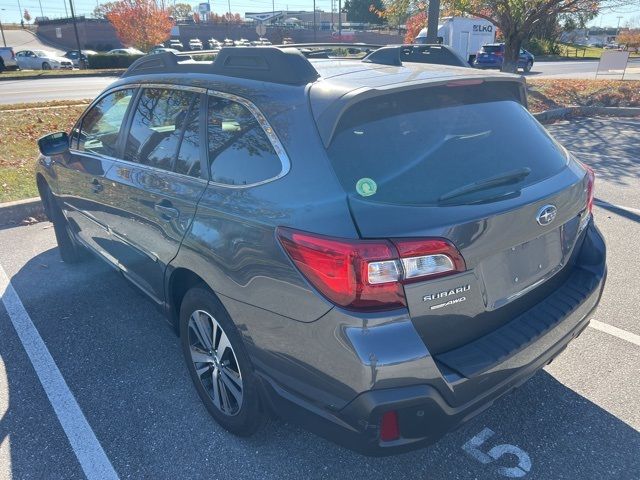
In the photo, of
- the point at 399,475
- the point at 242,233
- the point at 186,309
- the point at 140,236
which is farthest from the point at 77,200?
the point at 399,475

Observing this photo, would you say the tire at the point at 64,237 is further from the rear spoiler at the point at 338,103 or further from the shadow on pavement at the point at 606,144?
the shadow on pavement at the point at 606,144

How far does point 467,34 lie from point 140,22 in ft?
85.0

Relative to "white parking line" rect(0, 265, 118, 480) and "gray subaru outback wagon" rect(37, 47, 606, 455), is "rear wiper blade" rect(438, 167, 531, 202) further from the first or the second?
"white parking line" rect(0, 265, 118, 480)

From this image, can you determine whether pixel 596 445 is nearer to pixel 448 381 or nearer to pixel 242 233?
pixel 448 381

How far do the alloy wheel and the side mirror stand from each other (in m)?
2.31

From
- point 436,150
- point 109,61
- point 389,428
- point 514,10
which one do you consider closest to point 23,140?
point 436,150

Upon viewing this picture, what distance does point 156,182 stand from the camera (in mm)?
3006

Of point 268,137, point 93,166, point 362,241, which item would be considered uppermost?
point 268,137

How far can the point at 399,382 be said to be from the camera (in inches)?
76.4

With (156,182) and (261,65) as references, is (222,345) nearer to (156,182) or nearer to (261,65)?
(156,182)

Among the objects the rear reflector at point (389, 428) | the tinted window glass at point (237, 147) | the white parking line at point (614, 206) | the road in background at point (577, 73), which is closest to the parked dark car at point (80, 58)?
the road in background at point (577, 73)

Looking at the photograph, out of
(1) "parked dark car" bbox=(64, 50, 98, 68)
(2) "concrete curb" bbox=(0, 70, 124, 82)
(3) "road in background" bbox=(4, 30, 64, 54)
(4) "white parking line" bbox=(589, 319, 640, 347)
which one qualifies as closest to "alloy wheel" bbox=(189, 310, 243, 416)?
(4) "white parking line" bbox=(589, 319, 640, 347)

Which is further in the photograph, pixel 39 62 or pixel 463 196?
pixel 39 62

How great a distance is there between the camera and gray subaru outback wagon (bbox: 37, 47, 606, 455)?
1.97 m
